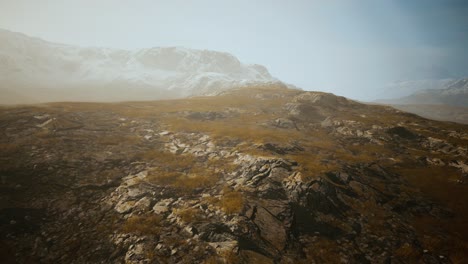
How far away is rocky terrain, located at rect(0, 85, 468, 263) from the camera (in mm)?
16484

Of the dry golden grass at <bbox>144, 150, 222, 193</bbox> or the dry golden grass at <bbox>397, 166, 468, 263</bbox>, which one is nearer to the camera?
the dry golden grass at <bbox>397, 166, 468, 263</bbox>

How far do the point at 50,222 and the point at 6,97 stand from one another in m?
152

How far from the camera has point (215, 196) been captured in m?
22.2

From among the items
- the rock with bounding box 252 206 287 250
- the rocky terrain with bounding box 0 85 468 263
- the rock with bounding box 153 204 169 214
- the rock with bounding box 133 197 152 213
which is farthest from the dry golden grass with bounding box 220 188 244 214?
the rock with bounding box 133 197 152 213

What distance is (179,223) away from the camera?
60.2 ft

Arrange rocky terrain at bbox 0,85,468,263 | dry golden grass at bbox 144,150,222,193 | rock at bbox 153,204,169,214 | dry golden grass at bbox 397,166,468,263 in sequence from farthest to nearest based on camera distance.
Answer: dry golden grass at bbox 144,150,222,193, rock at bbox 153,204,169,214, dry golden grass at bbox 397,166,468,263, rocky terrain at bbox 0,85,468,263

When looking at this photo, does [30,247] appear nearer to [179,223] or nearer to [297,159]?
[179,223]

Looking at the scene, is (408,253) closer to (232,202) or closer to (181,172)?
(232,202)

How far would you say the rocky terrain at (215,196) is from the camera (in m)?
16.5

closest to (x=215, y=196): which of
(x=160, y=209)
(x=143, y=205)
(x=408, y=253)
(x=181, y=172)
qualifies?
(x=160, y=209)

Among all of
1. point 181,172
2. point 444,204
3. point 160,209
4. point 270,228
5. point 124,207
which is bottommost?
point 444,204

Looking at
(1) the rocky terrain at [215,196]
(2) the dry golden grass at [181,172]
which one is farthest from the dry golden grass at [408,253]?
(2) the dry golden grass at [181,172]

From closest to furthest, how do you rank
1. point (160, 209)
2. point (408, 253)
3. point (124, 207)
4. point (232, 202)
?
point (408, 253) → point (124, 207) → point (160, 209) → point (232, 202)

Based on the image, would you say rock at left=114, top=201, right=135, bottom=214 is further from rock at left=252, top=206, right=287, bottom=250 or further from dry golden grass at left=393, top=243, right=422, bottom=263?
dry golden grass at left=393, top=243, right=422, bottom=263
